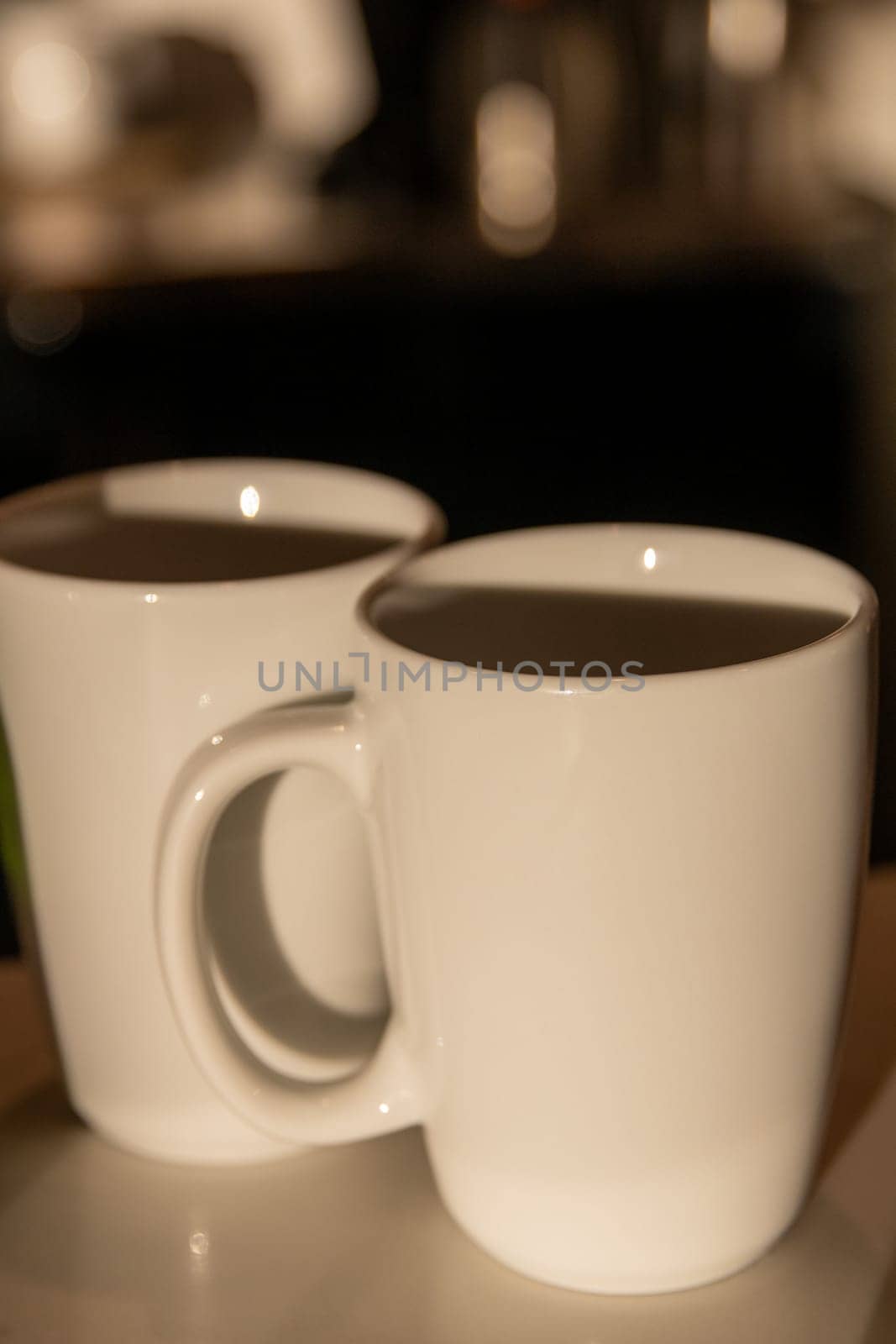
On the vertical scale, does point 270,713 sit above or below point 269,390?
above

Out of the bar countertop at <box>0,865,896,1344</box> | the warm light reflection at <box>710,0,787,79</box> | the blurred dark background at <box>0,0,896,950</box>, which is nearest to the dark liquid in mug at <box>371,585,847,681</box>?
the bar countertop at <box>0,865,896,1344</box>

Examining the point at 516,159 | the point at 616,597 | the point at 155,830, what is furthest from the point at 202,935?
the point at 516,159

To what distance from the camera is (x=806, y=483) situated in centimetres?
146

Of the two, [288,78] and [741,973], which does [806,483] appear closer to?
[288,78]

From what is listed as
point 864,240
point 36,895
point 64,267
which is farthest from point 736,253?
point 36,895

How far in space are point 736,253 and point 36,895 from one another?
3.53ft

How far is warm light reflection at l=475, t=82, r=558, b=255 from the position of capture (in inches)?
52.7

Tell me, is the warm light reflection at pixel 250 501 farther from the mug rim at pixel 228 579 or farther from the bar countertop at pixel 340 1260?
the bar countertop at pixel 340 1260

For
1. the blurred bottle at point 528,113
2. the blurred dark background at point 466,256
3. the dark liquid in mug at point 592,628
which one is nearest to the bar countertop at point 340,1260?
the dark liquid in mug at point 592,628

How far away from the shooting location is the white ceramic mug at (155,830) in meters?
0.32

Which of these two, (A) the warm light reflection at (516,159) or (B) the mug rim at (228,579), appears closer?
(B) the mug rim at (228,579)

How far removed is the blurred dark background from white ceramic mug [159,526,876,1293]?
3.26 ft

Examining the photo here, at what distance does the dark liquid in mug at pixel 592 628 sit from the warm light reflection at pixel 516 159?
1.02m

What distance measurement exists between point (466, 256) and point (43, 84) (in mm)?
430
